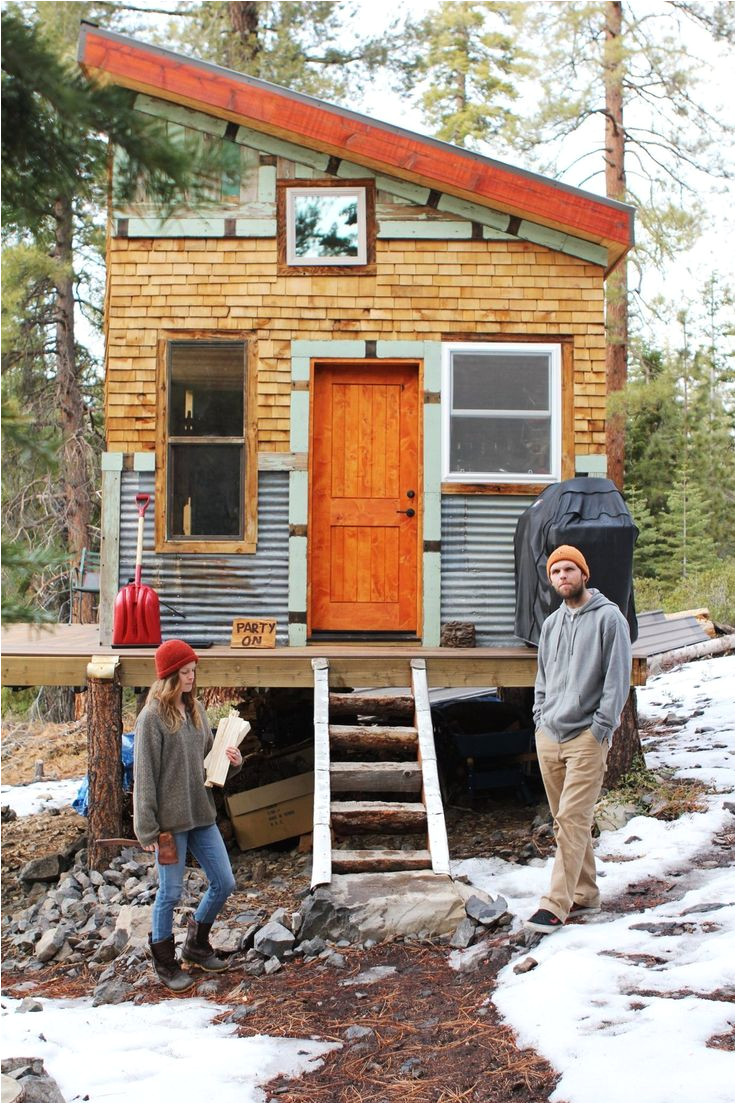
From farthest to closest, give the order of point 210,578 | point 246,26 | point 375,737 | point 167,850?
point 246,26 → point 210,578 → point 375,737 → point 167,850

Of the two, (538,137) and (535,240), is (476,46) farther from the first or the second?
(535,240)

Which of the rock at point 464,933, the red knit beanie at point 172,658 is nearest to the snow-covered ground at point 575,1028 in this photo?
the rock at point 464,933

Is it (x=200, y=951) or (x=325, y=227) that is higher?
(x=325, y=227)

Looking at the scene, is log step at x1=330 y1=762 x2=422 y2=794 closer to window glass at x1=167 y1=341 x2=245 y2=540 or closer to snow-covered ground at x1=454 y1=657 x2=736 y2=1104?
snow-covered ground at x1=454 y1=657 x2=736 y2=1104

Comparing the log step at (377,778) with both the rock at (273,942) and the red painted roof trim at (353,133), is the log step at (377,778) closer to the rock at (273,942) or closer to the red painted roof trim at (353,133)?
the rock at (273,942)

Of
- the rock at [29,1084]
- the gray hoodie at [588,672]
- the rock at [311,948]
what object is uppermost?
the gray hoodie at [588,672]

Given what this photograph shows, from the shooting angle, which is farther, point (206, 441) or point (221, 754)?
point (206, 441)

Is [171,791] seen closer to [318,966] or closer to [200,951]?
[200,951]

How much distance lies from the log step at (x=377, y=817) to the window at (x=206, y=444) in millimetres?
2642

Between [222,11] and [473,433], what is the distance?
1213cm

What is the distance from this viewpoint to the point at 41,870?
27.0ft

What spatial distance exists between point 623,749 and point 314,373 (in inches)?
155

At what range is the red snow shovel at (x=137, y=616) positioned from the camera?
7.91 meters

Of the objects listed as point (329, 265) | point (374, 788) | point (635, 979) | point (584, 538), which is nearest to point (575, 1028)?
point (635, 979)
